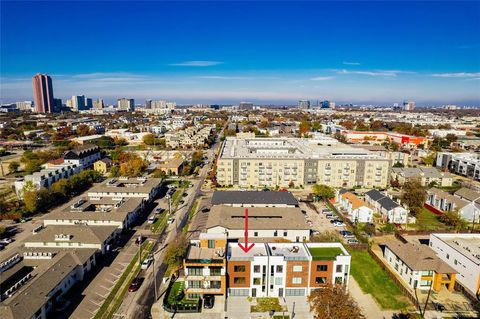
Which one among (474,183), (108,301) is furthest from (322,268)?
(474,183)

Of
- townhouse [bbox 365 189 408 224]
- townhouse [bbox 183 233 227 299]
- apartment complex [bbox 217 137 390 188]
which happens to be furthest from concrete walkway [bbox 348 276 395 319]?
apartment complex [bbox 217 137 390 188]

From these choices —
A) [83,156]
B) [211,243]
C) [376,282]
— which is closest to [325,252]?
[376,282]

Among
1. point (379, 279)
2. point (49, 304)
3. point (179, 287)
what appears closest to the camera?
point (49, 304)

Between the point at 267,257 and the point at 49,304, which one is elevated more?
the point at 267,257

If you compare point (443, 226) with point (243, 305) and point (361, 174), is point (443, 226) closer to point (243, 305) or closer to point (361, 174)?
point (361, 174)

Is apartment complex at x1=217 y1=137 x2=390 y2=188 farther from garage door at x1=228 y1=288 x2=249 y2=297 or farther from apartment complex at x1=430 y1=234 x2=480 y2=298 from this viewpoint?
garage door at x1=228 y1=288 x2=249 y2=297

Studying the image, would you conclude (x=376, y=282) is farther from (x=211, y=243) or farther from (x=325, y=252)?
(x=211, y=243)

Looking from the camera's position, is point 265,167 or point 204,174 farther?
point 204,174
